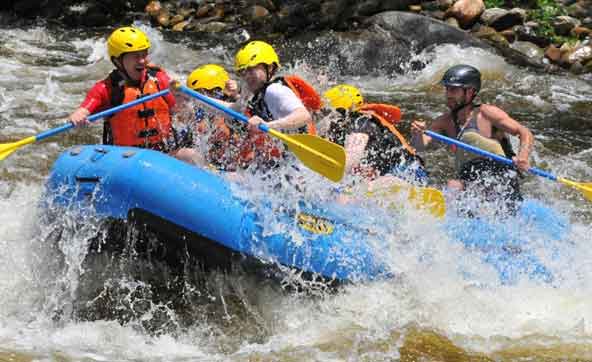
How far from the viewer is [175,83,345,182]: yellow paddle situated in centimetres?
509

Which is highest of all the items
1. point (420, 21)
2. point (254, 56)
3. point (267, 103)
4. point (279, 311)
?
point (254, 56)

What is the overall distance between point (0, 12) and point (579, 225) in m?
11.8

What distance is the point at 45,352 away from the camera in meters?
4.54

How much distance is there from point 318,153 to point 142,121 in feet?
4.47

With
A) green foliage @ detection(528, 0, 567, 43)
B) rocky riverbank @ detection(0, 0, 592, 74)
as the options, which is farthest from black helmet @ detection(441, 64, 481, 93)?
green foliage @ detection(528, 0, 567, 43)

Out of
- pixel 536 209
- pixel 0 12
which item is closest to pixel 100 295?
pixel 536 209

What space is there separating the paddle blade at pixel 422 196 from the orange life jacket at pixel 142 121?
153 cm

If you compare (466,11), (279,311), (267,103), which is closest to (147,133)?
(267,103)

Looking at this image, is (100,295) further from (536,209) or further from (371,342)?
(536,209)

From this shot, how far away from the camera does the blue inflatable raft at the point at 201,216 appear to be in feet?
15.7

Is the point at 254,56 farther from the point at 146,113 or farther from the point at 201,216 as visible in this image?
the point at 201,216

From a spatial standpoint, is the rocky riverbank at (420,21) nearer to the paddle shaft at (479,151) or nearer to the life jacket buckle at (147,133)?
the paddle shaft at (479,151)

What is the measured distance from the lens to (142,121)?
5758 mm

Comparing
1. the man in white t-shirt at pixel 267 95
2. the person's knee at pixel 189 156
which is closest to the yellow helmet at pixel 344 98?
the man in white t-shirt at pixel 267 95
